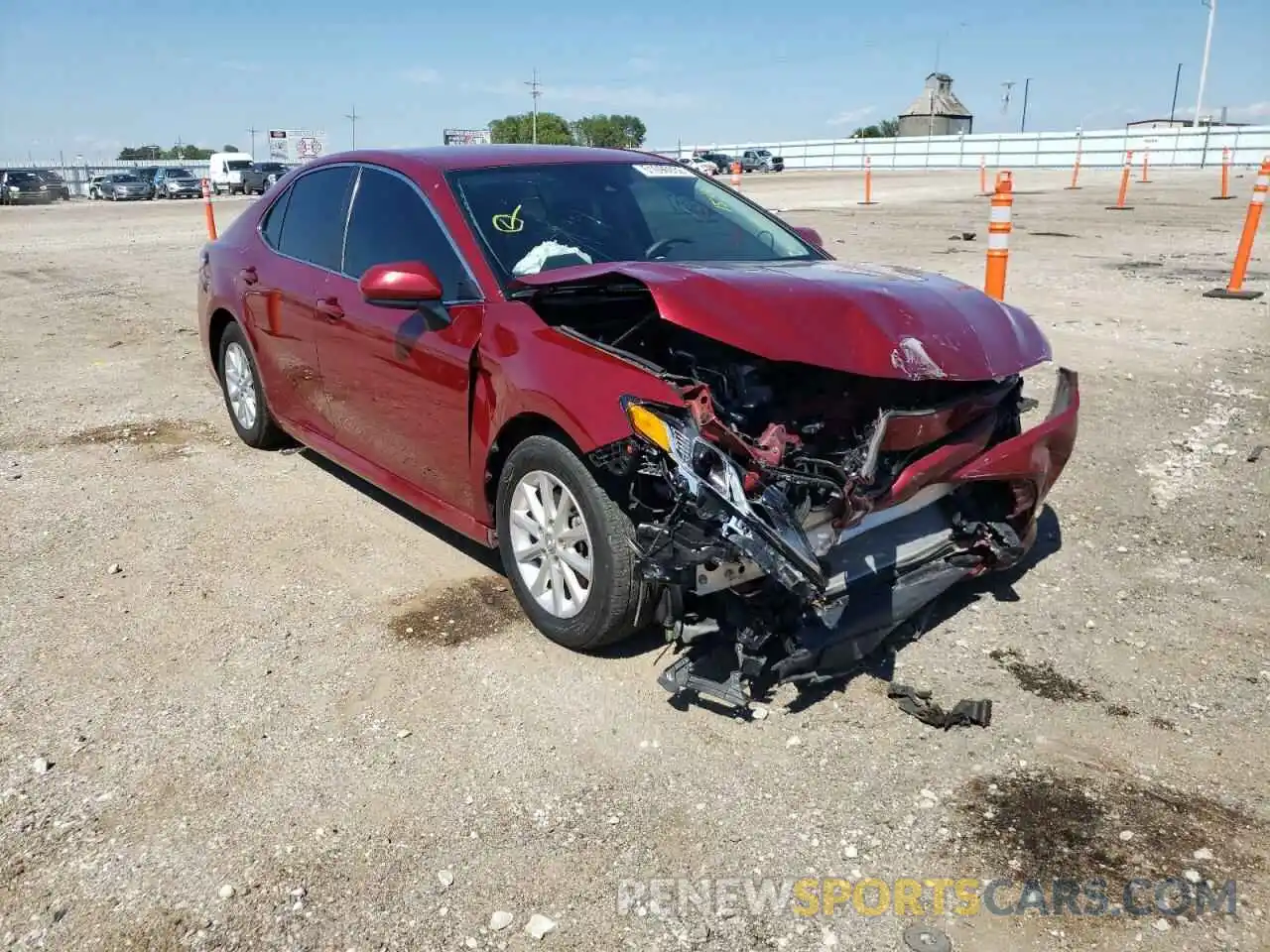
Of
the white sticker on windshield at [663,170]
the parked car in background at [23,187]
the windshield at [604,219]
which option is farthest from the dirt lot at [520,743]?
the parked car in background at [23,187]

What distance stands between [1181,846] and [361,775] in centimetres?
228

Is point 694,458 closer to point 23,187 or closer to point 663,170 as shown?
point 663,170

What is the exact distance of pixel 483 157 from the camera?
445 cm

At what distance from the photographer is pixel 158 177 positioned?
4434 cm

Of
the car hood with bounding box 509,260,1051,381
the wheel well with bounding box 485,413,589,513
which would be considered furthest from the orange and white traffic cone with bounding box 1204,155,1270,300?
the wheel well with bounding box 485,413,589,513

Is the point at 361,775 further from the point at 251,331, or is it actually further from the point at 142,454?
the point at 142,454

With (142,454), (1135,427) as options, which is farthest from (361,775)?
(1135,427)

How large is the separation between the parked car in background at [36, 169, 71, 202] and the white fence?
26.6m

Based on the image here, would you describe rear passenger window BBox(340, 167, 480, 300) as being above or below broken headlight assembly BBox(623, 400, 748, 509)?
above

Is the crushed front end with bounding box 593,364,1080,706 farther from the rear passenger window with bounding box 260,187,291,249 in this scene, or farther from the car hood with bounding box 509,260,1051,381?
the rear passenger window with bounding box 260,187,291,249

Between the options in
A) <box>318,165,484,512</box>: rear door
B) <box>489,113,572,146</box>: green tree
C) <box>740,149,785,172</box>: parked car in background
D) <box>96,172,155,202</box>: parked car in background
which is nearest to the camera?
<box>318,165,484,512</box>: rear door

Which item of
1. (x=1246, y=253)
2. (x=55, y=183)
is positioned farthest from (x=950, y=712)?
(x=55, y=183)

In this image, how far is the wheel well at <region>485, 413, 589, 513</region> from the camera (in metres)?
3.40

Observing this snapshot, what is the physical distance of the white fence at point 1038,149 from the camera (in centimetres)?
4534
